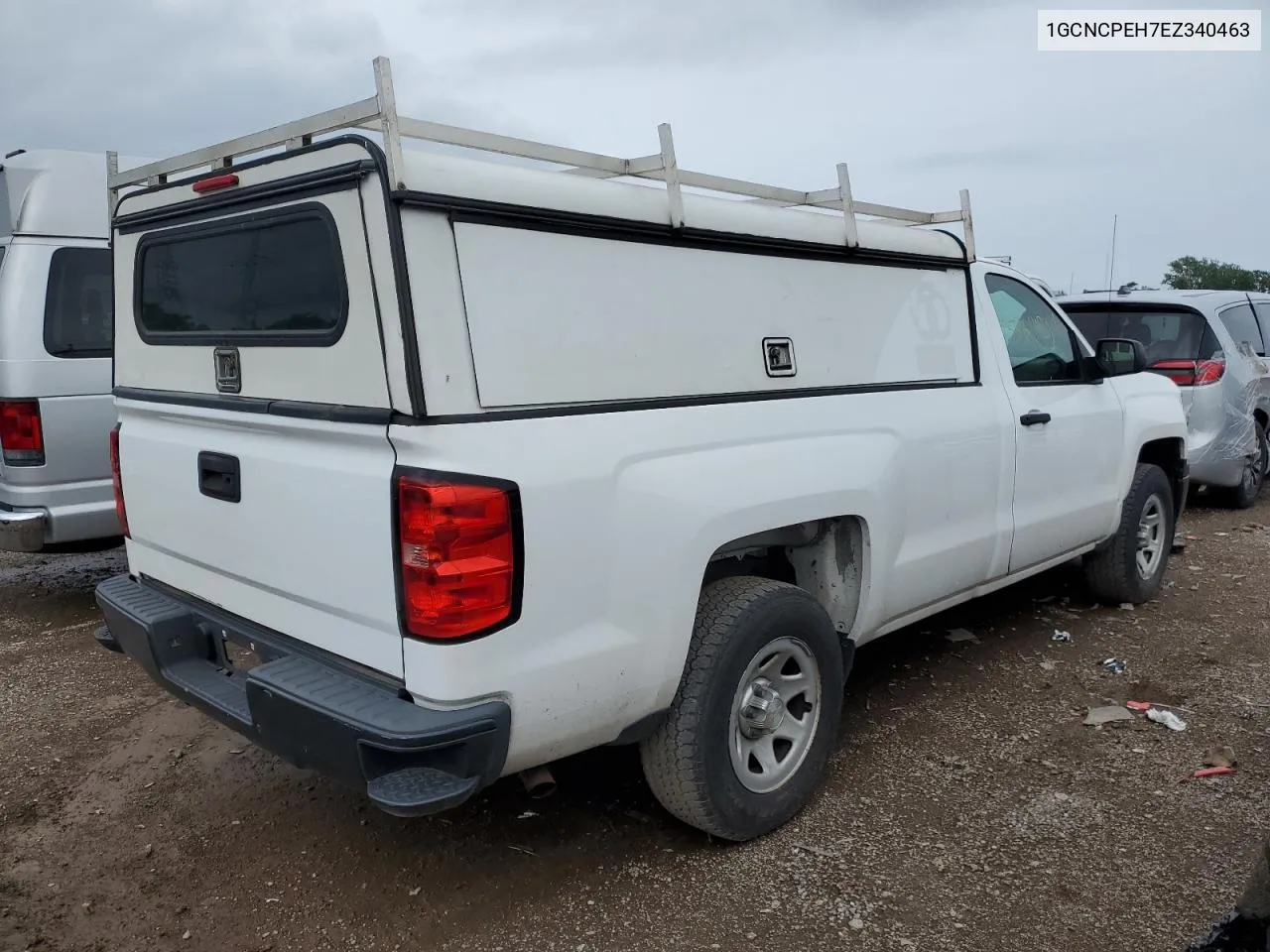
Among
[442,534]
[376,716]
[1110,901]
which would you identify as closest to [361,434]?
[442,534]

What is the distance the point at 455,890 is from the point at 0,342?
4009 mm

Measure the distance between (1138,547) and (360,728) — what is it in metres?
4.63

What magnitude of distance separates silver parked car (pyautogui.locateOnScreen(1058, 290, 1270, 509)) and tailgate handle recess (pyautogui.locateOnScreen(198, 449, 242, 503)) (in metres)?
7.14

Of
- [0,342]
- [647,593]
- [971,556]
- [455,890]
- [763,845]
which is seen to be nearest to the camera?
[647,593]

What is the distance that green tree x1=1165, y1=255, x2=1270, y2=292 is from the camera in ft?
92.4

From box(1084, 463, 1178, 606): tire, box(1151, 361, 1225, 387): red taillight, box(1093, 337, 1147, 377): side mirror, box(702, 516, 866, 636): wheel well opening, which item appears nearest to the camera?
box(702, 516, 866, 636): wheel well opening

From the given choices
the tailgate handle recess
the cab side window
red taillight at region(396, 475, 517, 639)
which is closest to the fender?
red taillight at region(396, 475, 517, 639)

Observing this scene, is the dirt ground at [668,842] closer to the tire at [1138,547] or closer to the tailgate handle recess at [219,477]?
the tire at [1138,547]

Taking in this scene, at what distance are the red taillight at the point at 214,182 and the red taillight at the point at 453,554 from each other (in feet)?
3.91

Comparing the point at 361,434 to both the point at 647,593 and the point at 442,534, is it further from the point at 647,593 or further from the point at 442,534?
the point at 647,593

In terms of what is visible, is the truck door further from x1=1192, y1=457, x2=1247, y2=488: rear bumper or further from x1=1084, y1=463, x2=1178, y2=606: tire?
x1=1192, y1=457, x2=1247, y2=488: rear bumper

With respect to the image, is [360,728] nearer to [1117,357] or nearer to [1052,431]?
[1052,431]

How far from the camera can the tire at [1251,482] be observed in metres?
8.34

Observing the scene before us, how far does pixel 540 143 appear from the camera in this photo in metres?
2.78
